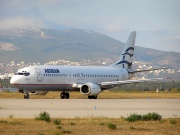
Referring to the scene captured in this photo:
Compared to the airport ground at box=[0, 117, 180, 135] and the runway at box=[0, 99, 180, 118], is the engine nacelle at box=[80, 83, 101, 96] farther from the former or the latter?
the airport ground at box=[0, 117, 180, 135]

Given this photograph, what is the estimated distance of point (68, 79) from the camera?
210 feet

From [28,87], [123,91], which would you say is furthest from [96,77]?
[123,91]

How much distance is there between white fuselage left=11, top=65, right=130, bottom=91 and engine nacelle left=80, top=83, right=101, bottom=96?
972mm

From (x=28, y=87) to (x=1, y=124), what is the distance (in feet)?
110

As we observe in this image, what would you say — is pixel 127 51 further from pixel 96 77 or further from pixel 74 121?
pixel 74 121

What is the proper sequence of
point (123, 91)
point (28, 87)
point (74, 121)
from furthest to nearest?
point (123, 91) → point (28, 87) → point (74, 121)

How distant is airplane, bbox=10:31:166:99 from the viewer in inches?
2373

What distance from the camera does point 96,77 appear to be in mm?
68062

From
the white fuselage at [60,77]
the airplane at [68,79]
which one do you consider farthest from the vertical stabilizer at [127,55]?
the white fuselage at [60,77]

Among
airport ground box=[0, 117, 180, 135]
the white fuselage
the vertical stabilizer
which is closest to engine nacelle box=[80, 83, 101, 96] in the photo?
the white fuselage

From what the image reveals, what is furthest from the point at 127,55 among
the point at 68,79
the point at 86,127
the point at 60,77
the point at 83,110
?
the point at 86,127

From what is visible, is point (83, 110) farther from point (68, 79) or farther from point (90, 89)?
point (68, 79)

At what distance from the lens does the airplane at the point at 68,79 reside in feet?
198

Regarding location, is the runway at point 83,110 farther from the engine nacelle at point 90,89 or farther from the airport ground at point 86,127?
the engine nacelle at point 90,89
